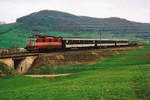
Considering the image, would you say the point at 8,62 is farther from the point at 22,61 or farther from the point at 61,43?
the point at 61,43

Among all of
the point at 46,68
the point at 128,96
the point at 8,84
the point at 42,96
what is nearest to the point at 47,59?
the point at 46,68

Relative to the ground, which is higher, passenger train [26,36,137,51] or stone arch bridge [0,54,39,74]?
passenger train [26,36,137,51]

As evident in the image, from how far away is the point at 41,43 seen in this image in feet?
162

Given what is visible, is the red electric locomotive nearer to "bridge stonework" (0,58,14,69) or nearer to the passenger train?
the passenger train

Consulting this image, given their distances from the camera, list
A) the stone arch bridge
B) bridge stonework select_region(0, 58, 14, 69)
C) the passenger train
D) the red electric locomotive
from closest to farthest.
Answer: bridge stonework select_region(0, 58, 14, 69), the stone arch bridge, the red electric locomotive, the passenger train

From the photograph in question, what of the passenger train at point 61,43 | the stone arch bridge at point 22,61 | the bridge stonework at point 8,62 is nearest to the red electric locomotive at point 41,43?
the passenger train at point 61,43

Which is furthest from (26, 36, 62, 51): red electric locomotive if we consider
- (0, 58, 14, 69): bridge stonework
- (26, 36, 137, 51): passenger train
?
(0, 58, 14, 69): bridge stonework

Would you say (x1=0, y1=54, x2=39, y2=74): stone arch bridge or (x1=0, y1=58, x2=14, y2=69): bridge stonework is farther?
(x1=0, y1=54, x2=39, y2=74): stone arch bridge

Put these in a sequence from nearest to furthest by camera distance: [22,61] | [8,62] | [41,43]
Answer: [8,62]
[22,61]
[41,43]

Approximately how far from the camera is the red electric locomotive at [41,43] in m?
47.9

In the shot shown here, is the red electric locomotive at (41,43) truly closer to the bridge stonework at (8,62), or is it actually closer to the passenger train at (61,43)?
the passenger train at (61,43)

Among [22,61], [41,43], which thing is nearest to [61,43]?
A: [41,43]

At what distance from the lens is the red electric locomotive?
47.9m

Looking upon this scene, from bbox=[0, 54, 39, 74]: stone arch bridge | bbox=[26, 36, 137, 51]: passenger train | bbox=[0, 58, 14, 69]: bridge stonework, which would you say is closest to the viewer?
bbox=[0, 58, 14, 69]: bridge stonework
